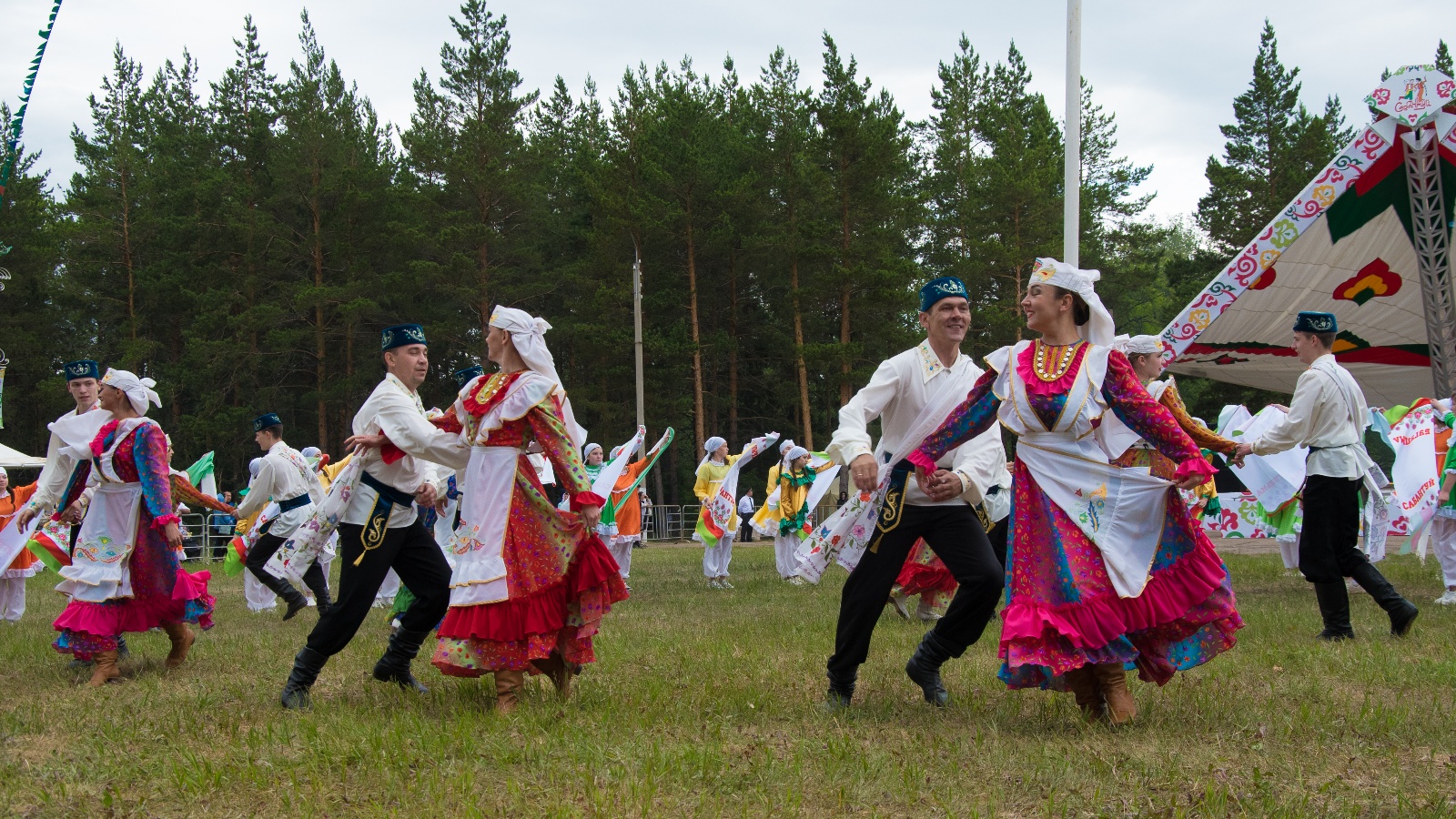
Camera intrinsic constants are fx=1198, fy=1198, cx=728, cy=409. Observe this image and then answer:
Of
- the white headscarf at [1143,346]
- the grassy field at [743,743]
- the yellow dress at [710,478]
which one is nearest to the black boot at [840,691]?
the grassy field at [743,743]

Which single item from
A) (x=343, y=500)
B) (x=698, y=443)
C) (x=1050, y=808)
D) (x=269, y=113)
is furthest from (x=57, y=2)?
(x=269, y=113)

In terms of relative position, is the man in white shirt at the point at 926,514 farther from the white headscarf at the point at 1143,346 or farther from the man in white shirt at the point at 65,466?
the man in white shirt at the point at 65,466

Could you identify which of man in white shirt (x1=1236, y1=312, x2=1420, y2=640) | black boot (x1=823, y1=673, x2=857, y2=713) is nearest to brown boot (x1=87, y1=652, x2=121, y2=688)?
black boot (x1=823, y1=673, x2=857, y2=713)

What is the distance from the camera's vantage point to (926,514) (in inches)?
204

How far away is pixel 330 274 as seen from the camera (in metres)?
33.9

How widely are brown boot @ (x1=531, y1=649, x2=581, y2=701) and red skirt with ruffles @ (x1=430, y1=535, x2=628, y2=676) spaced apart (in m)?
0.09

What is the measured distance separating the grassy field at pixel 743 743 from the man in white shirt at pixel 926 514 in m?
0.27

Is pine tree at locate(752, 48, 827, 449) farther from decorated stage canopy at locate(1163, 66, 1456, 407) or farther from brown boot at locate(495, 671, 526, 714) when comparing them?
brown boot at locate(495, 671, 526, 714)

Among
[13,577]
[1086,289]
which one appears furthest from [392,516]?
[13,577]

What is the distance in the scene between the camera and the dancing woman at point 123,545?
6676 mm

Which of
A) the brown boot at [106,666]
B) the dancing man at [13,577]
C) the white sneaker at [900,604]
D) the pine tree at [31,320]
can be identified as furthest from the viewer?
the pine tree at [31,320]

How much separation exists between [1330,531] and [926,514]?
3.55 metres

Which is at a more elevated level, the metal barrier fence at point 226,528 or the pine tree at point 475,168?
the pine tree at point 475,168

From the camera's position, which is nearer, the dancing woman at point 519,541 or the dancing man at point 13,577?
the dancing woman at point 519,541
